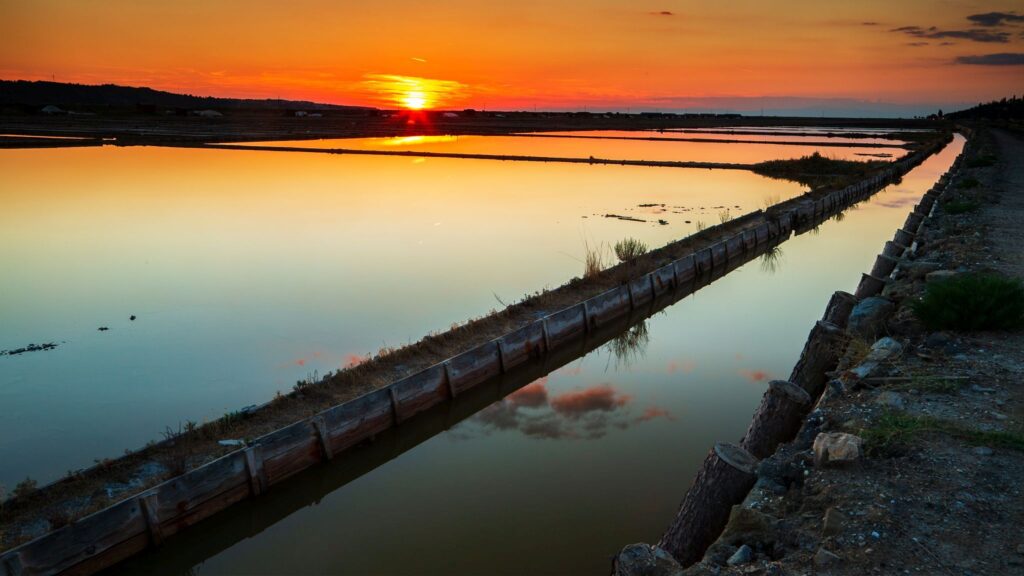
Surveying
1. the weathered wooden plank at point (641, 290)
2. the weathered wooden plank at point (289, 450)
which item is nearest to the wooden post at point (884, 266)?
the weathered wooden plank at point (641, 290)

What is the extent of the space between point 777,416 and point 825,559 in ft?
6.20

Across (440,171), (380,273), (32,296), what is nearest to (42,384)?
(32,296)

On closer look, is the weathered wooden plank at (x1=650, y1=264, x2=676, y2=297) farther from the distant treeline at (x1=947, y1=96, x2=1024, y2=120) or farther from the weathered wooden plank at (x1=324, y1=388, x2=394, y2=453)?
the distant treeline at (x1=947, y1=96, x2=1024, y2=120)

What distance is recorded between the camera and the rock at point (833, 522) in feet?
14.3

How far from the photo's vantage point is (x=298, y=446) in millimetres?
6965

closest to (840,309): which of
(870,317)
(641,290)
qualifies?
(870,317)

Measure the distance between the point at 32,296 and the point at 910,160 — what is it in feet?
147

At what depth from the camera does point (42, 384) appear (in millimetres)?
8555

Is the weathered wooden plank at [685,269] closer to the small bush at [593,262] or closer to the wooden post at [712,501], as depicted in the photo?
the small bush at [593,262]

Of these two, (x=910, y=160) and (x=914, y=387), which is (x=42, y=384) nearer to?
(x=914, y=387)

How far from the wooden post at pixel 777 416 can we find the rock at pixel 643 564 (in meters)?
1.98

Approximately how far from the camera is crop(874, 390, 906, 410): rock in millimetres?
6078

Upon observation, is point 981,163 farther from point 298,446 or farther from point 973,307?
point 298,446

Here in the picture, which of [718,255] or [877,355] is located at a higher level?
[877,355]
